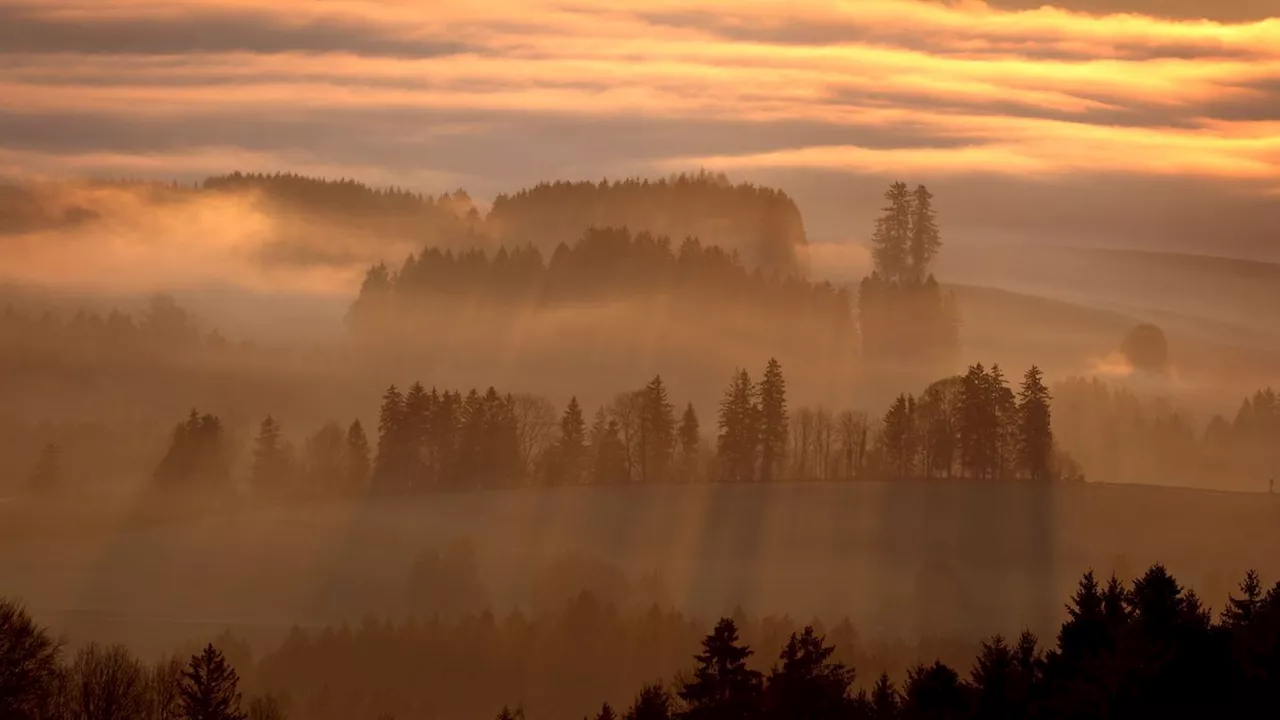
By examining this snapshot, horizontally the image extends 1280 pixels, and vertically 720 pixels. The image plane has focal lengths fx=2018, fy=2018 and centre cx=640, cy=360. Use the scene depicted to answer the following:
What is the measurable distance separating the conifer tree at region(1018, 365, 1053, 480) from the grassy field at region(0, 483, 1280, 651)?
11.1 feet

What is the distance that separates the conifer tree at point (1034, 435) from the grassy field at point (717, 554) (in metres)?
3.37

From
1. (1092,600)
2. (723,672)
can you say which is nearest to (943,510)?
(1092,600)

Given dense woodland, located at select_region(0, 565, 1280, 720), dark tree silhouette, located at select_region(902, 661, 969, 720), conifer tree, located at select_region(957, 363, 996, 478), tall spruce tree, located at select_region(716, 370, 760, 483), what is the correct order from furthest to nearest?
tall spruce tree, located at select_region(716, 370, 760, 483)
conifer tree, located at select_region(957, 363, 996, 478)
dark tree silhouette, located at select_region(902, 661, 969, 720)
dense woodland, located at select_region(0, 565, 1280, 720)

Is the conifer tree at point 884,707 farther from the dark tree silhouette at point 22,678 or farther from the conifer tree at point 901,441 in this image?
the conifer tree at point 901,441

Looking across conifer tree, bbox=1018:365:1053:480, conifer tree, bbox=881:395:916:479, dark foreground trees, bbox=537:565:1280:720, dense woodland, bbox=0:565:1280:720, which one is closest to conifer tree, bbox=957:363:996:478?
conifer tree, bbox=1018:365:1053:480

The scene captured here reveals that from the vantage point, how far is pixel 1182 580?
170125 mm

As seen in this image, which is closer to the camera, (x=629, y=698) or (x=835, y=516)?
(x=629, y=698)

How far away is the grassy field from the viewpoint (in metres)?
172

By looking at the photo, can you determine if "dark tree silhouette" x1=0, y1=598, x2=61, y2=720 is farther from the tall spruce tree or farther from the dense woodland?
the tall spruce tree

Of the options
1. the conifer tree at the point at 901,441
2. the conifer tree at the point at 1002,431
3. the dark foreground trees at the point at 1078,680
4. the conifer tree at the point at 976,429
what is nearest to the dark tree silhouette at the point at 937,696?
the dark foreground trees at the point at 1078,680

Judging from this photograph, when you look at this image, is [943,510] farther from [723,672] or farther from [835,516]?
[723,672]

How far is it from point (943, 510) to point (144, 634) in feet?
236

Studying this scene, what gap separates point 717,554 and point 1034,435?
32686mm

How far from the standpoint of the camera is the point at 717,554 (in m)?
184
